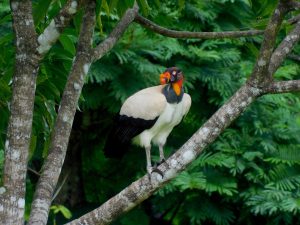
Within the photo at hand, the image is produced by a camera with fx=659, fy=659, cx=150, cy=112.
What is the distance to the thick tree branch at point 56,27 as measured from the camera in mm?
2770

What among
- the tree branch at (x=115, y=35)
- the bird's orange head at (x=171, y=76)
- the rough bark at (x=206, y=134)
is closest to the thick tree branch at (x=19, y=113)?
the rough bark at (x=206, y=134)

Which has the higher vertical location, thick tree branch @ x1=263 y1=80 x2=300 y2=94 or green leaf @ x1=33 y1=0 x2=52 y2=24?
green leaf @ x1=33 y1=0 x2=52 y2=24

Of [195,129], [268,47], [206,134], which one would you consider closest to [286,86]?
[268,47]

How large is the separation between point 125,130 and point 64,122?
1.05 meters

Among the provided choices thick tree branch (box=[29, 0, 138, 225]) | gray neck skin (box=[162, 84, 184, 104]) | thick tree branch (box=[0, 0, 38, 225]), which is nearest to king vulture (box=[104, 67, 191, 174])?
gray neck skin (box=[162, 84, 184, 104])

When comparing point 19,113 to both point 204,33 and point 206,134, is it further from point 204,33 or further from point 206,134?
point 204,33

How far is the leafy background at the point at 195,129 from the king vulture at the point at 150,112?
1557 mm

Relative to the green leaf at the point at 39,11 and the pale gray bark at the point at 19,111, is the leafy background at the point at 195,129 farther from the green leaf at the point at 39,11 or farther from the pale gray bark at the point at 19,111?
the pale gray bark at the point at 19,111

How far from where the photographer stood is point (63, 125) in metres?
3.07

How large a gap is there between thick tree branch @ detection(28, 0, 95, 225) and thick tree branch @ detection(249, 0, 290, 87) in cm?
81

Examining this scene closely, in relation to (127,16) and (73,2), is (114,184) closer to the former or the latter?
(127,16)

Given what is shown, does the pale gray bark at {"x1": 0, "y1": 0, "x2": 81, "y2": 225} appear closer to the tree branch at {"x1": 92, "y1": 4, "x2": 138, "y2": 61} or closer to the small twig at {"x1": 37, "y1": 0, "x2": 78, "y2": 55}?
the small twig at {"x1": 37, "y1": 0, "x2": 78, "y2": 55}

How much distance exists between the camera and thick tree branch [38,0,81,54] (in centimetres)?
277

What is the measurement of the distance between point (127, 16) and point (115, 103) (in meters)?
2.47
